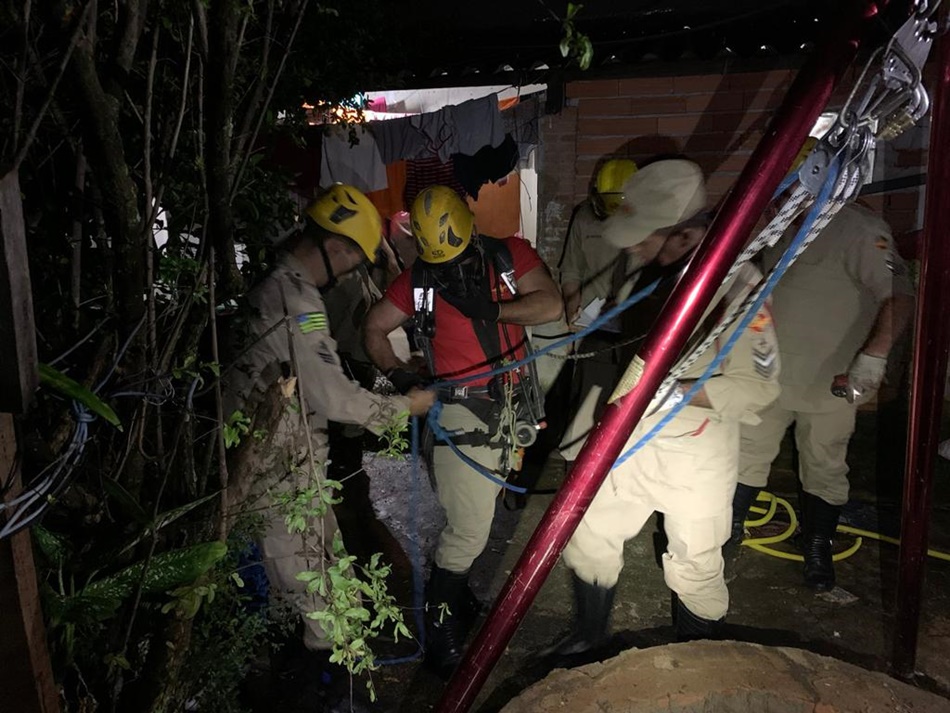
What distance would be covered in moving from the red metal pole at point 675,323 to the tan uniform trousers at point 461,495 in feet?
4.92

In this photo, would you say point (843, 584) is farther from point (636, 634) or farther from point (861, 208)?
point (861, 208)

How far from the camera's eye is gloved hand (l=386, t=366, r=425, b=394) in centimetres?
367

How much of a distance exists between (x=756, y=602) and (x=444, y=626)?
6.60 feet

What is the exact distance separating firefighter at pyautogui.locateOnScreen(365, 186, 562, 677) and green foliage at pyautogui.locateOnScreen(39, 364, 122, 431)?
2.09 metres

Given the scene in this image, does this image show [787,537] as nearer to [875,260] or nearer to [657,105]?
[875,260]

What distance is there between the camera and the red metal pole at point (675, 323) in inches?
66.1

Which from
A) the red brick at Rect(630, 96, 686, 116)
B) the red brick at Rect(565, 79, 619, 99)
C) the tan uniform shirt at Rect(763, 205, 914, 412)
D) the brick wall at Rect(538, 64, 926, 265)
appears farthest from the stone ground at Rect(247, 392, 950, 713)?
the red brick at Rect(565, 79, 619, 99)

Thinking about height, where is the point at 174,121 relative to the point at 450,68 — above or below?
below

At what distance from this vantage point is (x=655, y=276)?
11.6 ft

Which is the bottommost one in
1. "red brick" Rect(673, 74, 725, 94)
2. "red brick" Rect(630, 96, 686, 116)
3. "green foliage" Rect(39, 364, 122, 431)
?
"green foliage" Rect(39, 364, 122, 431)

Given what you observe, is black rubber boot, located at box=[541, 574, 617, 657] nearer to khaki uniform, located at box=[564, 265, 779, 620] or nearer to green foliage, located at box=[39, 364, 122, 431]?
khaki uniform, located at box=[564, 265, 779, 620]

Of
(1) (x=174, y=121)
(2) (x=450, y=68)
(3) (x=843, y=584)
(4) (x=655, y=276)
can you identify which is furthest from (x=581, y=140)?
(1) (x=174, y=121)

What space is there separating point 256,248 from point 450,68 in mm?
5188

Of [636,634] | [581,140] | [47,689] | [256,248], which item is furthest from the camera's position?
[581,140]
